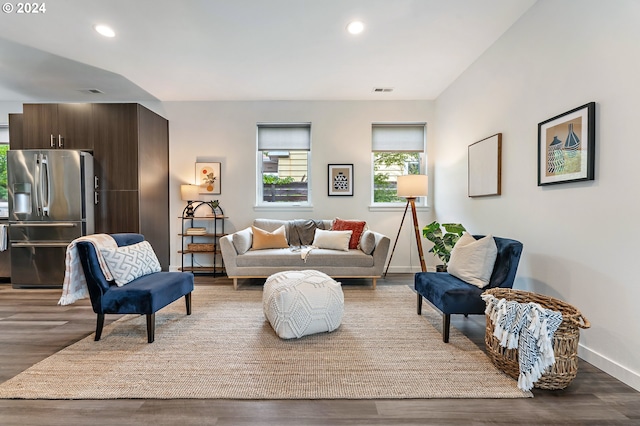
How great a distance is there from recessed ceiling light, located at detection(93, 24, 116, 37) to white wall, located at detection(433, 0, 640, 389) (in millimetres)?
3796

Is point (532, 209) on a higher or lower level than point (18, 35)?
lower

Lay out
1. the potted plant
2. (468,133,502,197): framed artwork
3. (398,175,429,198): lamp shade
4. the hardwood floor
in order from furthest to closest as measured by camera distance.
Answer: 1. (398,175,429,198): lamp shade
2. the potted plant
3. (468,133,502,197): framed artwork
4. the hardwood floor

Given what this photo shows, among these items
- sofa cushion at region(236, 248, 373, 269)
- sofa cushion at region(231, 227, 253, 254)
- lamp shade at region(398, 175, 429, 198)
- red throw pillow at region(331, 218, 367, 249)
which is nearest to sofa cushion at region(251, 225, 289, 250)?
sofa cushion at region(231, 227, 253, 254)

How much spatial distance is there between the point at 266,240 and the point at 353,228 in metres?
1.24

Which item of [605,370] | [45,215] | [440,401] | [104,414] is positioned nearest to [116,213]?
[45,215]

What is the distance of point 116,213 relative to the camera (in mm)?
3959

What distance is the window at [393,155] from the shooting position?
191 inches

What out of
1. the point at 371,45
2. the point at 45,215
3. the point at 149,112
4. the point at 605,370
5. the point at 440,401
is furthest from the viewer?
the point at 149,112

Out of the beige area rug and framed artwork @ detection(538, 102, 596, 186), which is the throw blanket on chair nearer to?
the beige area rug

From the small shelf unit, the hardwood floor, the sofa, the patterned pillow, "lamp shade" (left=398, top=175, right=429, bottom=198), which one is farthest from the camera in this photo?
the small shelf unit

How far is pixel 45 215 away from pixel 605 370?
5.63m

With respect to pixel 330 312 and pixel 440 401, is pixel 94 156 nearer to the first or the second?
pixel 330 312

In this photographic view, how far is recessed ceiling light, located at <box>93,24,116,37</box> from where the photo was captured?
9.23ft

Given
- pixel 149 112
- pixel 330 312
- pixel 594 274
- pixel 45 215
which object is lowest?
pixel 330 312
